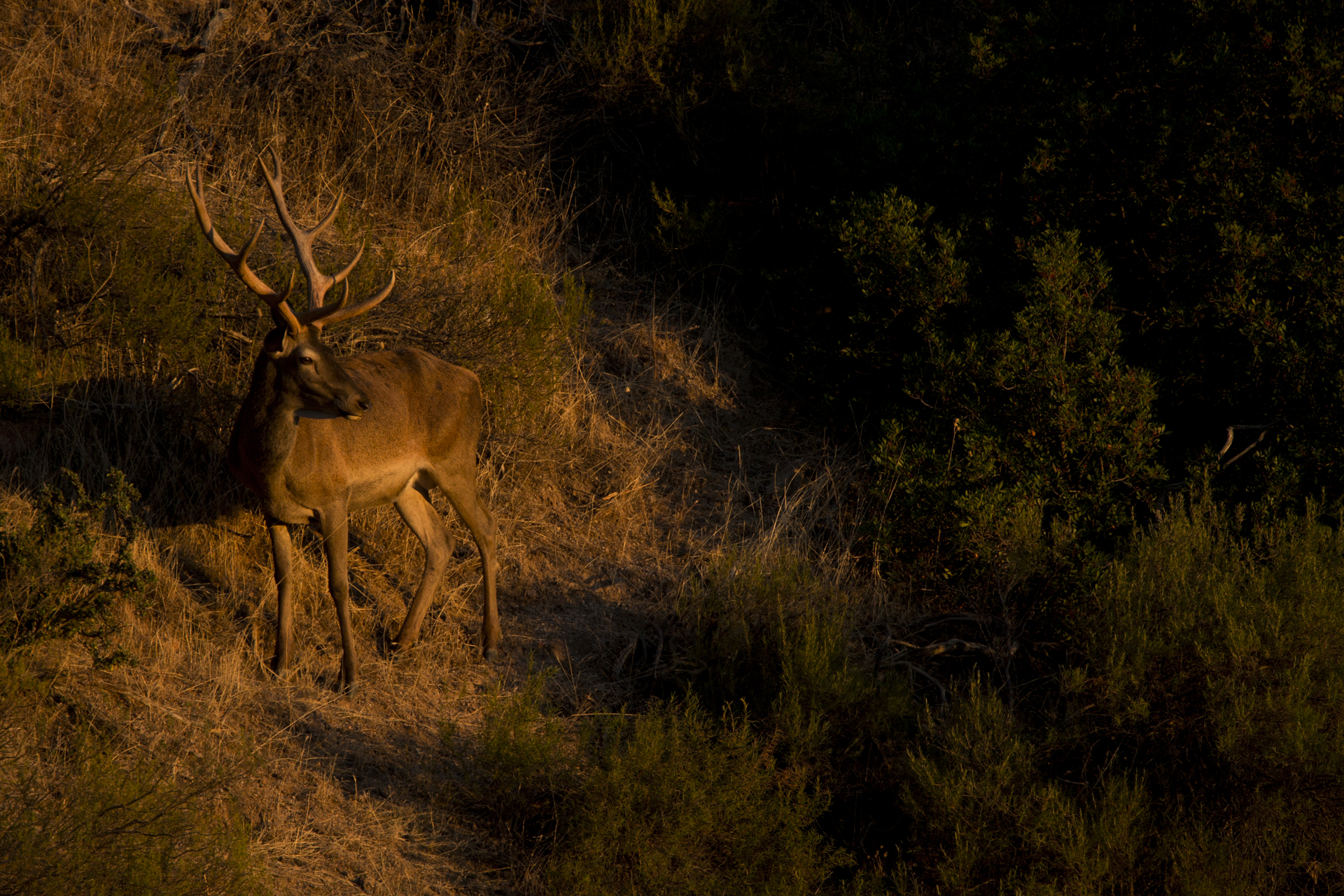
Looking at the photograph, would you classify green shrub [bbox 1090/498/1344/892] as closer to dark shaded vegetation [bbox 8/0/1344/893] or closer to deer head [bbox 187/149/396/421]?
dark shaded vegetation [bbox 8/0/1344/893]

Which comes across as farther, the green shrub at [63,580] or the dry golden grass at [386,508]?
the dry golden grass at [386,508]

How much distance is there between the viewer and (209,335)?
7.27 m

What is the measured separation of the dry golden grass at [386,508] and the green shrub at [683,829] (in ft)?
1.16

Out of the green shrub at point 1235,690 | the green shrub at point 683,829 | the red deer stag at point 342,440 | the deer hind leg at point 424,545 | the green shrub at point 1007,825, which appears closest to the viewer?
the green shrub at point 683,829

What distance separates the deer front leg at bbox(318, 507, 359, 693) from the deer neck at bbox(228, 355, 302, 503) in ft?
1.10

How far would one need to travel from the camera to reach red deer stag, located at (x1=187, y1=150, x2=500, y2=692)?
5.96 m

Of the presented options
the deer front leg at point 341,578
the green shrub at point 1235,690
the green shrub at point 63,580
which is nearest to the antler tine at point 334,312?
the deer front leg at point 341,578

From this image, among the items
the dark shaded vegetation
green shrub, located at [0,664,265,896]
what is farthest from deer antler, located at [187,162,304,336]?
green shrub, located at [0,664,265,896]

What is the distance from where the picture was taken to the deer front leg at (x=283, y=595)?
6309 mm

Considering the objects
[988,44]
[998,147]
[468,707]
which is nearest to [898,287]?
[998,147]

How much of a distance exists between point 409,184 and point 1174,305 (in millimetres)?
6044

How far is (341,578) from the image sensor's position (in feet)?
21.0

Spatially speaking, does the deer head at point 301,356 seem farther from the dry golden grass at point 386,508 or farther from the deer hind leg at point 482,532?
the dry golden grass at point 386,508

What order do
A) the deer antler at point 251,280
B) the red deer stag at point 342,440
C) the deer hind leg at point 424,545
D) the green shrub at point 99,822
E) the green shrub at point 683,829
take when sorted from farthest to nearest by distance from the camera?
the deer hind leg at point 424,545 → the red deer stag at point 342,440 → the deer antler at point 251,280 → the green shrub at point 683,829 → the green shrub at point 99,822
